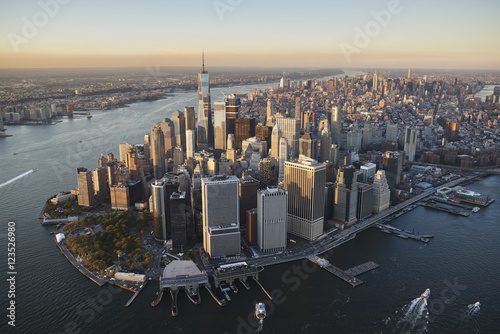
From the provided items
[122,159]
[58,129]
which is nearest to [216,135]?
[122,159]

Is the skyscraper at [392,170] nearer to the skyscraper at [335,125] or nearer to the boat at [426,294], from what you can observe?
the boat at [426,294]

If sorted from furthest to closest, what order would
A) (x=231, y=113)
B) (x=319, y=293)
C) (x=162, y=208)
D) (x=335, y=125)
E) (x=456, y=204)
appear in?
(x=335, y=125), (x=231, y=113), (x=456, y=204), (x=162, y=208), (x=319, y=293)

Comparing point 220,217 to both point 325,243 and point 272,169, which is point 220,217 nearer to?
point 325,243

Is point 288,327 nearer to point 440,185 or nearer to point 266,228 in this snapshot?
point 266,228

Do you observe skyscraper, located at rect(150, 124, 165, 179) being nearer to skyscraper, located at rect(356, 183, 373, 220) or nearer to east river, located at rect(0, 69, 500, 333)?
east river, located at rect(0, 69, 500, 333)

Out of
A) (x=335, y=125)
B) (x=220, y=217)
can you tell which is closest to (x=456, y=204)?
(x=220, y=217)

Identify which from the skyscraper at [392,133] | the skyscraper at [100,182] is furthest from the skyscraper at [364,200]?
the skyscraper at [392,133]

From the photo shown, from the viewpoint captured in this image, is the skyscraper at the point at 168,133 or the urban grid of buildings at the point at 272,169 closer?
the urban grid of buildings at the point at 272,169

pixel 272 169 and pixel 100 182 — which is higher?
pixel 100 182
